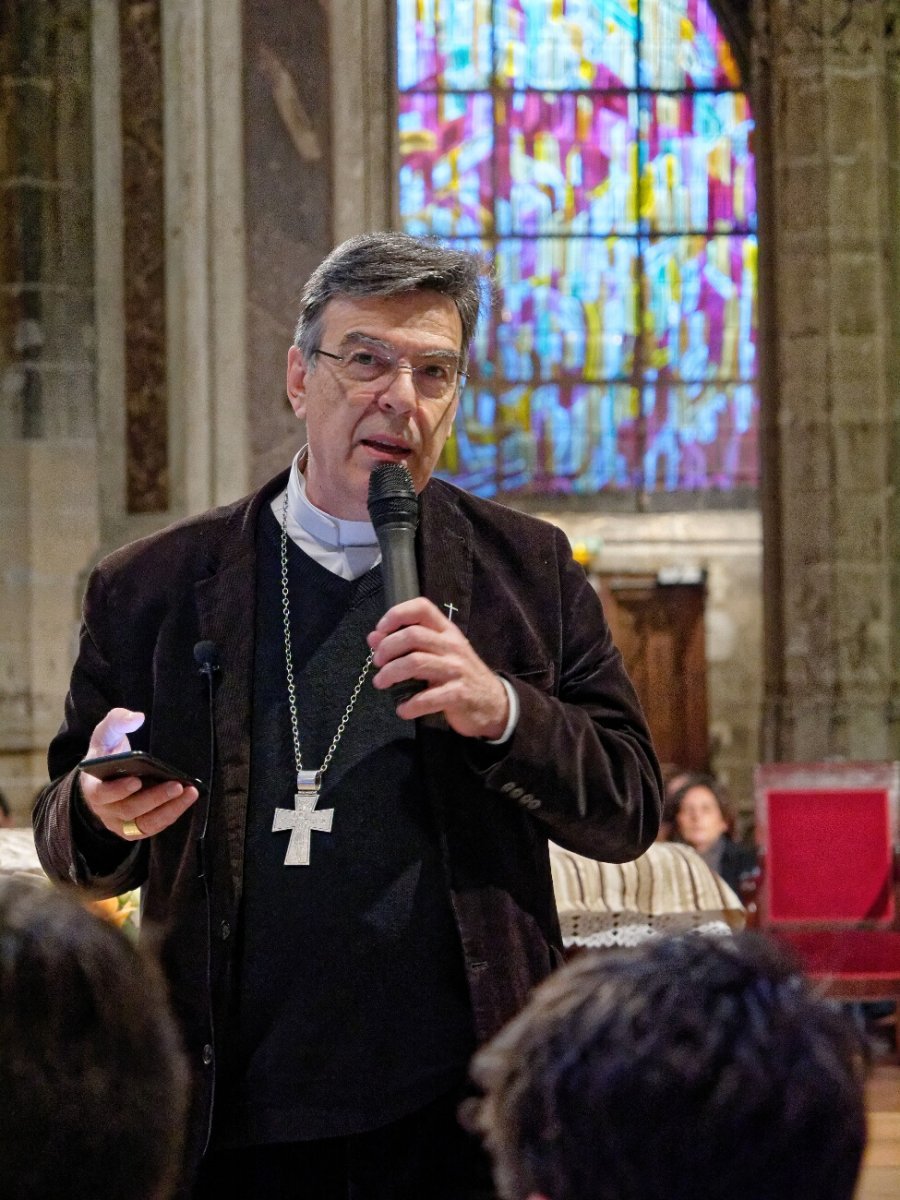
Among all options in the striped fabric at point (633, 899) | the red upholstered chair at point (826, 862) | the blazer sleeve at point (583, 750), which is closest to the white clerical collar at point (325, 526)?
the blazer sleeve at point (583, 750)

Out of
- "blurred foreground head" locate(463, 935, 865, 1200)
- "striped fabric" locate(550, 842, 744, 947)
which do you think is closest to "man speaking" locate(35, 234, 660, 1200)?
"blurred foreground head" locate(463, 935, 865, 1200)

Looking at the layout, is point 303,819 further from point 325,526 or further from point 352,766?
point 325,526

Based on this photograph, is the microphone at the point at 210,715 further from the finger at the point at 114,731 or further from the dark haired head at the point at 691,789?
the dark haired head at the point at 691,789

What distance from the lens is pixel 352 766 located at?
6.48 ft

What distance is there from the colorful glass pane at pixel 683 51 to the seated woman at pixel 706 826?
344 inches

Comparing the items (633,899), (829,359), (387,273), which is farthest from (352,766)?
(829,359)

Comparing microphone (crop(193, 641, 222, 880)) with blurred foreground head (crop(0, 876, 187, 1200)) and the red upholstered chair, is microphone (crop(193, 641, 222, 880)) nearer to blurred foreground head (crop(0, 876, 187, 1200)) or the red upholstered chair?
Answer: blurred foreground head (crop(0, 876, 187, 1200))

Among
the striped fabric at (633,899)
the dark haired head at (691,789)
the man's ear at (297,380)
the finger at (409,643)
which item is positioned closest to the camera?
the finger at (409,643)

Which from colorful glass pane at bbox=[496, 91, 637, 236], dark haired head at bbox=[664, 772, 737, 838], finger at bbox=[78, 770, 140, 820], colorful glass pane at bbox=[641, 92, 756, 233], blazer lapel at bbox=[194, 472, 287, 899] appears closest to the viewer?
finger at bbox=[78, 770, 140, 820]

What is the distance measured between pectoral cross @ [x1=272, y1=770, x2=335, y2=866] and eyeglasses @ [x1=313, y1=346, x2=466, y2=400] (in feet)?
1.46

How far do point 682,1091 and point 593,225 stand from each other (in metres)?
14.1

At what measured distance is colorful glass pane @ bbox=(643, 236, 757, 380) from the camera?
14688mm

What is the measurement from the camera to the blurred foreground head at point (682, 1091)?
1005mm

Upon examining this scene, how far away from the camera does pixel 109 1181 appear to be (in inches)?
38.5
